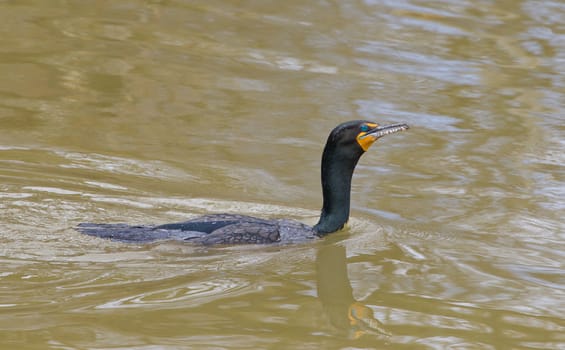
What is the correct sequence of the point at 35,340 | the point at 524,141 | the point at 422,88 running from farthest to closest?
the point at 422,88 → the point at 524,141 → the point at 35,340

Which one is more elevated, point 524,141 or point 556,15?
point 556,15

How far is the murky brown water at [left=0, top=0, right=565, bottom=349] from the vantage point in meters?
6.24

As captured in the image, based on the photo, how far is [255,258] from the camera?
7344mm

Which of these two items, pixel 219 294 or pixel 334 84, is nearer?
pixel 219 294

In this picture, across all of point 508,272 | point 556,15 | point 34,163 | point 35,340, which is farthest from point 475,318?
point 556,15

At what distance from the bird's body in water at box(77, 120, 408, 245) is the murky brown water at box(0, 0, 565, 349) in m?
0.10

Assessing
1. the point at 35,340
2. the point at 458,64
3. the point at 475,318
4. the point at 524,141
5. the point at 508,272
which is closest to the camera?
the point at 35,340

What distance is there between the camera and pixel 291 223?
784 cm

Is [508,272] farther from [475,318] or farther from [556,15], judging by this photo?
[556,15]

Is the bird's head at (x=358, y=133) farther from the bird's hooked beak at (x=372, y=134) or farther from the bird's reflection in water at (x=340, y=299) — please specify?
the bird's reflection in water at (x=340, y=299)

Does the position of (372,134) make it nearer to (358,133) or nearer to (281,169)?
(358,133)

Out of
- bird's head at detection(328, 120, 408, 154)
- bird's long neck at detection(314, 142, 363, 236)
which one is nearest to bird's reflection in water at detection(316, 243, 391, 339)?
bird's long neck at detection(314, 142, 363, 236)

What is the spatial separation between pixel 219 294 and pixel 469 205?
2916 mm

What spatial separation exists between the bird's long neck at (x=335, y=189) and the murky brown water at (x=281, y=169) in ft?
0.46
